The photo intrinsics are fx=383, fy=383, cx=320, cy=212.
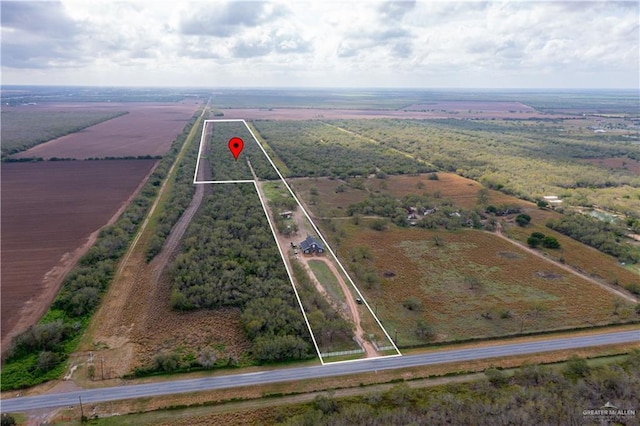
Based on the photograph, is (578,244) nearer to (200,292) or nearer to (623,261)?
(623,261)

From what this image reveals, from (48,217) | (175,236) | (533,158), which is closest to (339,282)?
(175,236)

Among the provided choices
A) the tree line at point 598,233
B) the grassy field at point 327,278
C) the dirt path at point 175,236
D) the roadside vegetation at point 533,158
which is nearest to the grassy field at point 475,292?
the grassy field at point 327,278

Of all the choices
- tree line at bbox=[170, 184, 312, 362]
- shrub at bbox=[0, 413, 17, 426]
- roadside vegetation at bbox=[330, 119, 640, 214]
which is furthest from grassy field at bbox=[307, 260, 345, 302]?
roadside vegetation at bbox=[330, 119, 640, 214]

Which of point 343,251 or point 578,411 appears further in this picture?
point 343,251

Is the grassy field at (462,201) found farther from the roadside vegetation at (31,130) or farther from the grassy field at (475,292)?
the roadside vegetation at (31,130)

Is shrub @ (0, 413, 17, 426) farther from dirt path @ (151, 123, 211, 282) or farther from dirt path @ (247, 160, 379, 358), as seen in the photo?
dirt path @ (247, 160, 379, 358)

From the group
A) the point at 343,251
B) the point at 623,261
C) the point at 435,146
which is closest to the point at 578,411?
the point at 343,251
